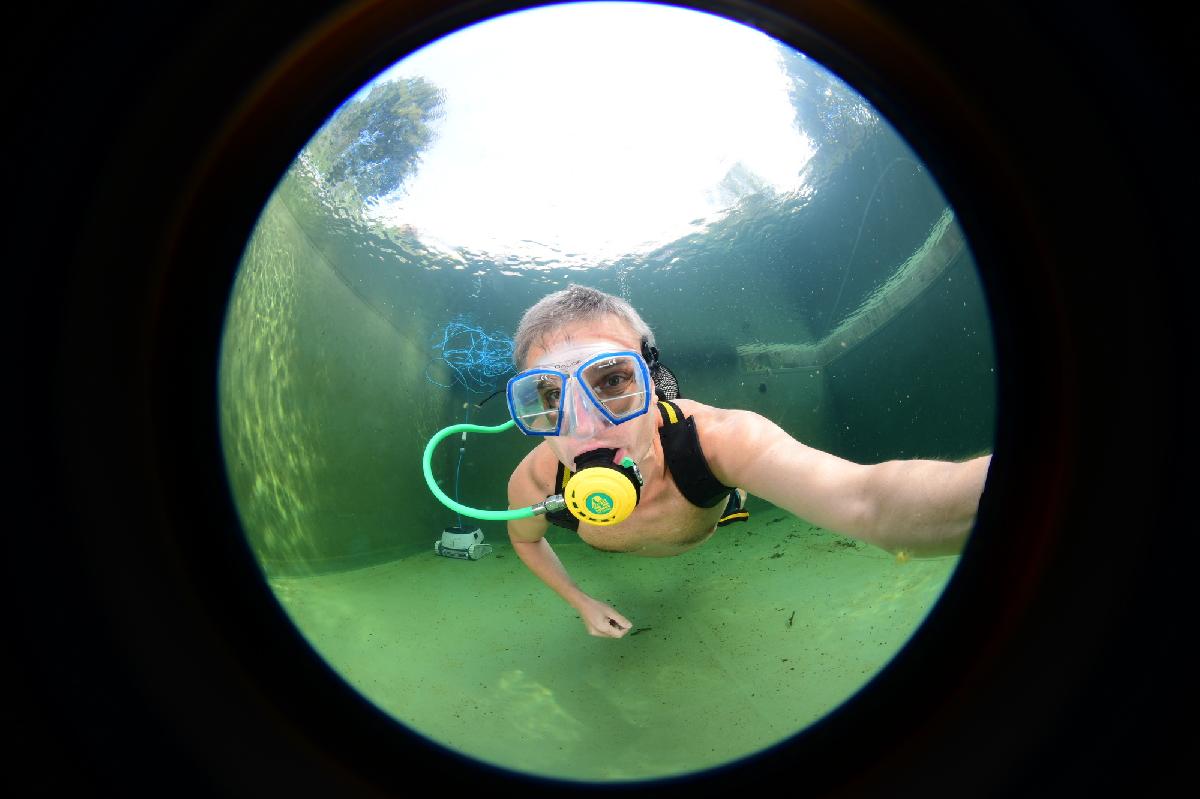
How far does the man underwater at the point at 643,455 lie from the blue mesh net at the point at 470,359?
2.40 m

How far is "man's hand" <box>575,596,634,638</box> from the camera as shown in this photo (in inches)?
92.5

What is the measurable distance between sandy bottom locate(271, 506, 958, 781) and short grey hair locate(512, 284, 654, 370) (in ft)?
4.54

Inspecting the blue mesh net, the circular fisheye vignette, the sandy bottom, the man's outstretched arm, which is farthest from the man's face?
the blue mesh net

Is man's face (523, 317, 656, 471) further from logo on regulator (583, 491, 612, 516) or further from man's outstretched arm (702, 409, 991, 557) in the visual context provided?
man's outstretched arm (702, 409, 991, 557)

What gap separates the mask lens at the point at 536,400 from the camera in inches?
75.6

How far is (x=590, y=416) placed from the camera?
1855 millimetres

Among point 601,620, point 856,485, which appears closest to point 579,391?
point 856,485

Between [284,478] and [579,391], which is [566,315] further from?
[284,478]

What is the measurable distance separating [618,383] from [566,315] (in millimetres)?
409

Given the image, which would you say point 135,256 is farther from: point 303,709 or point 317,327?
point 317,327

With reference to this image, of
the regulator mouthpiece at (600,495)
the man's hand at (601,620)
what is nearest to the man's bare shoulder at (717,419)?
the regulator mouthpiece at (600,495)

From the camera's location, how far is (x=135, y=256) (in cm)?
74

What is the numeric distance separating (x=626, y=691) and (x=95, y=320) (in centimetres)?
290

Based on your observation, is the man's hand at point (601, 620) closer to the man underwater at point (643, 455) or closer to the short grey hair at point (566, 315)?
the man underwater at point (643, 455)
